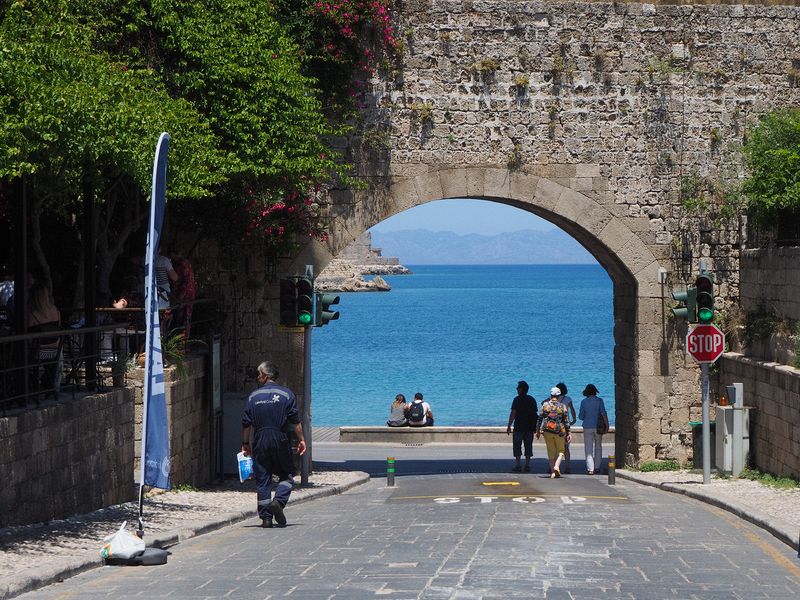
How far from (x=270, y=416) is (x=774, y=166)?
35.5 feet

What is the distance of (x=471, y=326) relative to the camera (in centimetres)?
11419

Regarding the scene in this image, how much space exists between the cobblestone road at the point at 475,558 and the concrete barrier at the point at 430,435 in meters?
15.3

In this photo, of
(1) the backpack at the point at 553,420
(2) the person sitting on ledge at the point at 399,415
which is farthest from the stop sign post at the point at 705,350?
(2) the person sitting on ledge at the point at 399,415

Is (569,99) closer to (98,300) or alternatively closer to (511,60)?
(511,60)

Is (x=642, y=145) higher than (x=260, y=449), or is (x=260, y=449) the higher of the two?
(x=642, y=145)

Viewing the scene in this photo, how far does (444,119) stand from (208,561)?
11.9 meters

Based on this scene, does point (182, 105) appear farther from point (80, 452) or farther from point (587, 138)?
point (587, 138)

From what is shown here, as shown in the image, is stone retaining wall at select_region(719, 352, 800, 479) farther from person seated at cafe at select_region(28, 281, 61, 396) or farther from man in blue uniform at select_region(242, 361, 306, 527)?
person seated at cafe at select_region(28, 281, 61, 396)

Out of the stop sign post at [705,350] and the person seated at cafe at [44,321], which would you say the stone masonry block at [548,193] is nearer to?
the stop sign post at [705,350]

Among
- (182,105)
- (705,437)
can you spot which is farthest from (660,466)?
(182,105)

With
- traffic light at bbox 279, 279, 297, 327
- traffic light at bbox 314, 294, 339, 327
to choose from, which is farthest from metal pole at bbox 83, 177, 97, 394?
traffic light at bbox 314, 294, 339, 327

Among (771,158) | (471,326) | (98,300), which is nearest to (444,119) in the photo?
(771,158)

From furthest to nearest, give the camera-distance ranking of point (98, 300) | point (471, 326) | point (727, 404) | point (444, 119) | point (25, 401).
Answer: point (471, 326), point (444, 119), point (727, 404), point (98, 300), point (25, 401)

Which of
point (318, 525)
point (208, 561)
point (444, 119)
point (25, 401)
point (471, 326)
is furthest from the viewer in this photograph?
point (471, 326)
